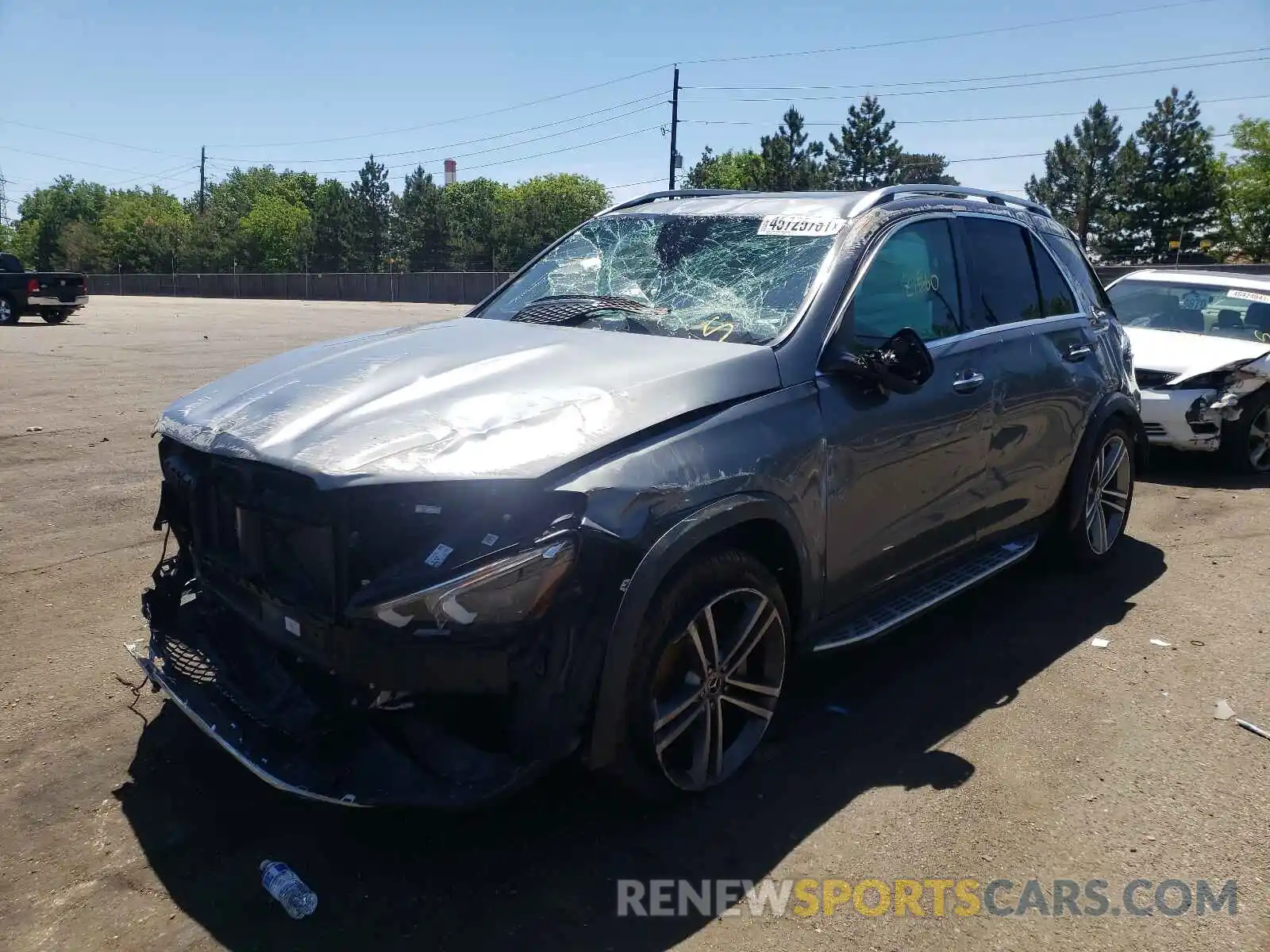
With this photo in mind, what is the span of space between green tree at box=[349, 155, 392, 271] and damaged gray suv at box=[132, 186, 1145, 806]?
3806 inches

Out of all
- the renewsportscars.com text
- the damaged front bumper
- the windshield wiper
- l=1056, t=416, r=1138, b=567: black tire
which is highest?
the windshield wiper

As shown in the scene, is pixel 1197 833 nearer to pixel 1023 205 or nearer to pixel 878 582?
pixel 878 582

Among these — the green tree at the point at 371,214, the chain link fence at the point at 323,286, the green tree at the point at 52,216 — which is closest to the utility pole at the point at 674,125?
the chain link fence at the point at 323,286

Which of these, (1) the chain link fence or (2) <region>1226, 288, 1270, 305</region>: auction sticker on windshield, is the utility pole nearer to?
(1) the chain link fence

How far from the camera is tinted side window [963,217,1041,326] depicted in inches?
181

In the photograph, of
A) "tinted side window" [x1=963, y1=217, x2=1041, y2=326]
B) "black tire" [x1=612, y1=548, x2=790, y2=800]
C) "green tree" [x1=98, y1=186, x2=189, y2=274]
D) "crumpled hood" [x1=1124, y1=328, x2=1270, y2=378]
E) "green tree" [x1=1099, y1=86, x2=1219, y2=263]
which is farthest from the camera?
"green tree" [x1=98, y1=186, x2=189, y2=274]

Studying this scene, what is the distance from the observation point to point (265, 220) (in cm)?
11031

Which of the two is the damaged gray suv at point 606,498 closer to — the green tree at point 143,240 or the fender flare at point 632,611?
the fender flare at point 632,611

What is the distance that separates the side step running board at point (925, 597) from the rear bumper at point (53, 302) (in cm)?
2726

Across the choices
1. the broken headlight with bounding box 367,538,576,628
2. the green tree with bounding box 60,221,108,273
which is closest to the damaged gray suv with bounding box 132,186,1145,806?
the broken headlight with bounding box 367,538,576,628

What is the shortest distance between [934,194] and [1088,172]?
76.9 metres

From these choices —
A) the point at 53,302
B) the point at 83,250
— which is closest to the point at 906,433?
the point at 53,302

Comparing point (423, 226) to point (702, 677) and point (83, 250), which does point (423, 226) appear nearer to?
point (83, 250)

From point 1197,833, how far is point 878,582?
1.30 meters
